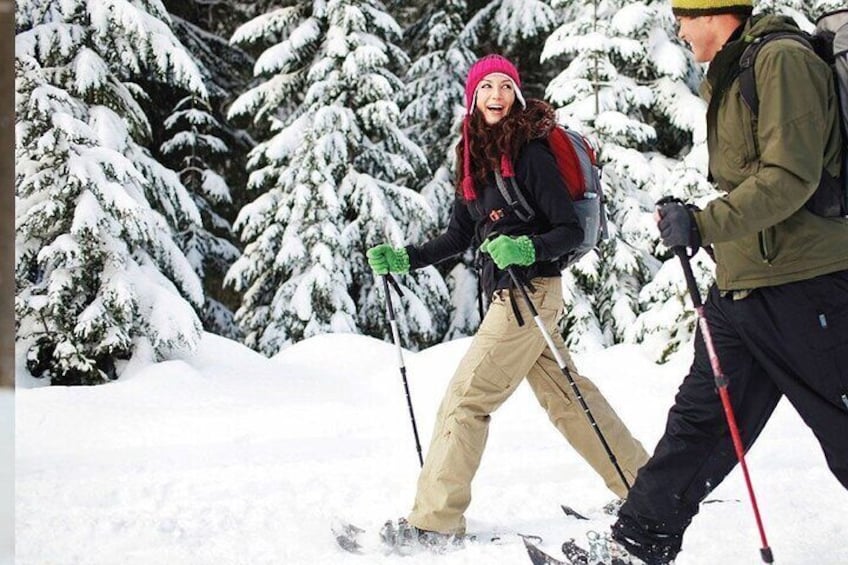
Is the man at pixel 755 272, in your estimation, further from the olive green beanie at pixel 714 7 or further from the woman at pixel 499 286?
the woman at pixel 499 286

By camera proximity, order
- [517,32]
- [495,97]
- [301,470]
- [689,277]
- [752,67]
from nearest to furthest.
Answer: [752,67]
[689,277]
[495,97]
[301,470]
[517,32]

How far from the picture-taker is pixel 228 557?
12.1 feet

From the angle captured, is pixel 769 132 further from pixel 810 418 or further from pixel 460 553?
pixel 460 553

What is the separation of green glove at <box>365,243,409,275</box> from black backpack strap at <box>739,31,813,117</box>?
2.14m

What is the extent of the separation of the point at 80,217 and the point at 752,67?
7011 millimetres

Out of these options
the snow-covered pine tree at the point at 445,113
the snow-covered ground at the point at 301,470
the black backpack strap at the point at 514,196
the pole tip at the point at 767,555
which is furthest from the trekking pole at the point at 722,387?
the snow-covered pine tree at the point at 445,113

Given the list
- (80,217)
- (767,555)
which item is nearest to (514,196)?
(767,555)

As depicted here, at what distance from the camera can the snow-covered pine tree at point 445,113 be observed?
1531 cm

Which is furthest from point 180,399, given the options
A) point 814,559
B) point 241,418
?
point 814,559

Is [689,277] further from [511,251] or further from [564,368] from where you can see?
[564,368]

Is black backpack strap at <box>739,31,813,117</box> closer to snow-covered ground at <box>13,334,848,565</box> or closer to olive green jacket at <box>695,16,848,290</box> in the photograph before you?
olive green jacket at <box>695,16,848,290</box>

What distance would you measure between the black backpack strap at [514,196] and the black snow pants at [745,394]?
98 centimetres

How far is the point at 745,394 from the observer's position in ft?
9.60

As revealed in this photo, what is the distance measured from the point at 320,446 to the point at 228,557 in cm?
222
